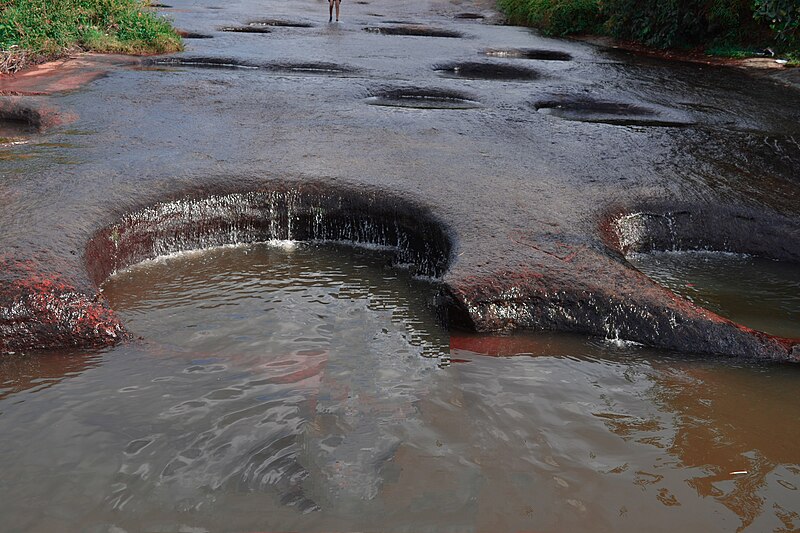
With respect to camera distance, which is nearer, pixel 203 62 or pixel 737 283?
pixel 737 283

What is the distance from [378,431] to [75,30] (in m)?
11.8

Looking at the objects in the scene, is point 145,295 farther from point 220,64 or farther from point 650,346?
point 220,64

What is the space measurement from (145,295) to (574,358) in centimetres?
309

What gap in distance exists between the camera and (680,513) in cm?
350

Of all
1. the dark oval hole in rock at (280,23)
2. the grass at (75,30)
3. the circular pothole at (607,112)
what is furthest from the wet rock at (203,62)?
the dark oval hole in rock at (280,23)

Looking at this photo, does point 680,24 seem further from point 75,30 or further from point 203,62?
point 75,30

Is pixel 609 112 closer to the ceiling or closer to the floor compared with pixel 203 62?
closer to the floor

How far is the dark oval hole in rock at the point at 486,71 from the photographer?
13.0 metres

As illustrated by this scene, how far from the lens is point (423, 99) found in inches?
431

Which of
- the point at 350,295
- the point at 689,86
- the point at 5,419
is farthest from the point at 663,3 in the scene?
the point at 5,419

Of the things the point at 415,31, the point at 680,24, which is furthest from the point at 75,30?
the point at 680,24

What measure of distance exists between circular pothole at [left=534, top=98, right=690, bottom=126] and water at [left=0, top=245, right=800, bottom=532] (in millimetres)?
5649

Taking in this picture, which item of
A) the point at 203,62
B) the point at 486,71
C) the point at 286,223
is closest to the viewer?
the point at 286,223

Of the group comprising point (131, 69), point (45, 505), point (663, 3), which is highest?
point (663, 3)
